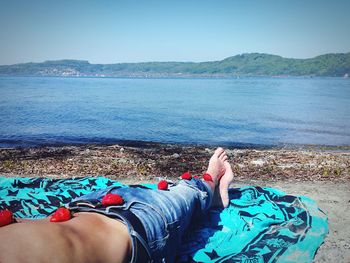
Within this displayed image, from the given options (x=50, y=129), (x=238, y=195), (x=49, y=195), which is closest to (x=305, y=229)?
(x=238, y=195)

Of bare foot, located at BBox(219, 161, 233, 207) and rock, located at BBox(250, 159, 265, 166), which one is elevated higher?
bare foot, located at BBox(219, 161, 233, 207)

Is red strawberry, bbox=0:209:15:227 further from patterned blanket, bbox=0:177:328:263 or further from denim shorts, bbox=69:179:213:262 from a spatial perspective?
patterned blanket, bbox=0:177:328:263

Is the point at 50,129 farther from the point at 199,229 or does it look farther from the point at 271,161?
the point at 199,229

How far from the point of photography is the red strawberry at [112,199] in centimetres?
309

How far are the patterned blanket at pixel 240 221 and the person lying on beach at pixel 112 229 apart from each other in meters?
0.54

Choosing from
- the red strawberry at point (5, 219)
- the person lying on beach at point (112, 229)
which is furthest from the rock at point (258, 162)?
the red strawberry at point (5, 219)

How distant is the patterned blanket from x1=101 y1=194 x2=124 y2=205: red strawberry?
1.40 metres

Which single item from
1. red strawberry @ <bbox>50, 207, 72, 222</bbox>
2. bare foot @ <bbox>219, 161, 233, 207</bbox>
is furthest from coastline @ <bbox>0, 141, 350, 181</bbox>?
red strawberry @ <bbox>50, 207, 72, 222</bbox>

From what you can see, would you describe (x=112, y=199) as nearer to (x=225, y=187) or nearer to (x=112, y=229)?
(x=112, y=229)

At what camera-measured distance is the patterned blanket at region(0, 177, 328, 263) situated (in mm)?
4148

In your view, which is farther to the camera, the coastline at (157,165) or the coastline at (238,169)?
the coastline at (157,165)

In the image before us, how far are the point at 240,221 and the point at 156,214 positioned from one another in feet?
7.34

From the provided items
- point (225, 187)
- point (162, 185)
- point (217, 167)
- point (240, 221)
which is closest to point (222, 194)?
point (225, 187)

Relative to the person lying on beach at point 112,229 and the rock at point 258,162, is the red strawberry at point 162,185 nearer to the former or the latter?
the person lying on beach at point 112,229
